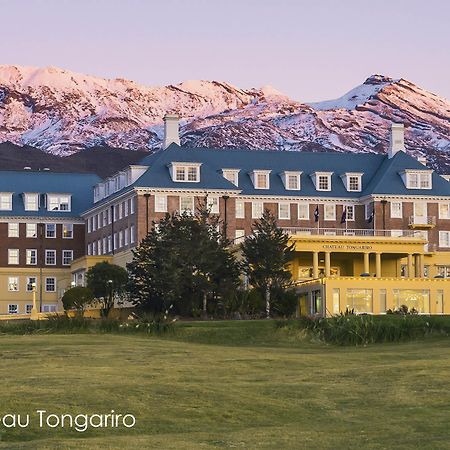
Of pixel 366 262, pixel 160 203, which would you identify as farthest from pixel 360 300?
pixel 160 203

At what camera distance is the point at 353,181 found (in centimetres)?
12988

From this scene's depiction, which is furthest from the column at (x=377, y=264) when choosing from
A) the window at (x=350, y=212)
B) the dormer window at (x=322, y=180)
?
the dormer window at (x=322, y=180)

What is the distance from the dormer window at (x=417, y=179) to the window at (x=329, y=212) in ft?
22.4

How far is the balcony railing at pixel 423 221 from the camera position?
126188 mm

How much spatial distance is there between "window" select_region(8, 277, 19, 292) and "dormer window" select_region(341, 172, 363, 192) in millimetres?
33285

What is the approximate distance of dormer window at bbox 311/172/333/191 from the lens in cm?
12938

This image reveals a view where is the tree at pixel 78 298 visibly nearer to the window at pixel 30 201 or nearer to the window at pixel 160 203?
the window at pixel 160 203

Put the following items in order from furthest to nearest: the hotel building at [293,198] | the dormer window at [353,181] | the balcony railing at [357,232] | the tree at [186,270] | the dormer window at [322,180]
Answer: the dormer window at [353,181] → the dormer window at [322,180] → the hotel building at [293,198] → the balcony railing at [357,232] → the tree at [186,270]

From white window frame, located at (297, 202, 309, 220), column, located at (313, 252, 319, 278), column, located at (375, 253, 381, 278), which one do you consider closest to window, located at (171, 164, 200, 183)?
white window frame, located at (297, 202, 309, 220)

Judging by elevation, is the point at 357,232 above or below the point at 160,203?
below

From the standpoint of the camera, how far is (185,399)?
3962cm

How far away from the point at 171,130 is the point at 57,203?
57.2ft

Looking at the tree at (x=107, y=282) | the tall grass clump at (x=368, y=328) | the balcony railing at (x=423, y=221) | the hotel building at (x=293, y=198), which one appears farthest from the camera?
the balcony railing at (x=423, y=221)

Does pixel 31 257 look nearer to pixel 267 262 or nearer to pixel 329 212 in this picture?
pixel 329 212
